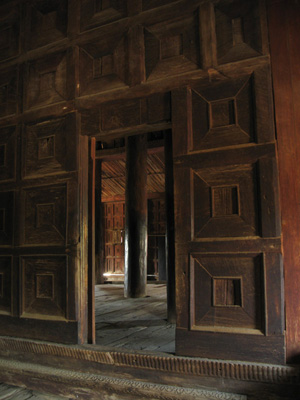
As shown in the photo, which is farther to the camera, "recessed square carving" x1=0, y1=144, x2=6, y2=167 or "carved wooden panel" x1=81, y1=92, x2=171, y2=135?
"recessed square carving" x1=0, y1=144, x2=6, y2=167

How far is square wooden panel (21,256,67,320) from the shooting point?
3072 millimetres

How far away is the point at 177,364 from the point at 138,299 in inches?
162

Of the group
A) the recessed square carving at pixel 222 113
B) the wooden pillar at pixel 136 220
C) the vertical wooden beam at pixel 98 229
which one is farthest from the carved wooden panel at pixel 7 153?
the vertical wooden beam at pixel 98 229

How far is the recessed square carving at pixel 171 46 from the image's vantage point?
2.84 metres

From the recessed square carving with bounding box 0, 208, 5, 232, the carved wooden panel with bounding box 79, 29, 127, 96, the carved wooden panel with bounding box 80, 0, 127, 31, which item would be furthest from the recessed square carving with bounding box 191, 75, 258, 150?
the recessed square carving with bounding box 0, 208, 5, 232

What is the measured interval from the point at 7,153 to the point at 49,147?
1.86 feet

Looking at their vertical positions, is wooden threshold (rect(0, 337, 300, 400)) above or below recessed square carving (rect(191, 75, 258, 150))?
below

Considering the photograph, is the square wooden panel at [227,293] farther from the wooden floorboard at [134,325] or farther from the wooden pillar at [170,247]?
the wooden pillar at [170,247]

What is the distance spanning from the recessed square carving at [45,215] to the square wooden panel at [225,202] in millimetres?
1378

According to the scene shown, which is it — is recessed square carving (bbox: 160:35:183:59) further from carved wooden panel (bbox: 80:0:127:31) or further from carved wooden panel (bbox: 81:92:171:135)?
carved wooden panel (bbox: 80:0:127:31)

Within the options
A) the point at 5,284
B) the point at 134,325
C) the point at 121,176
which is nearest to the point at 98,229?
the point at 121,176

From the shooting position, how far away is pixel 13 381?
302 cm

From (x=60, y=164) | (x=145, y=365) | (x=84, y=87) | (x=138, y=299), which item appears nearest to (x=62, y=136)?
(x=60, y=164)

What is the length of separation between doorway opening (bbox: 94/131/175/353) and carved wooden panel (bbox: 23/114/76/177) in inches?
64.2
